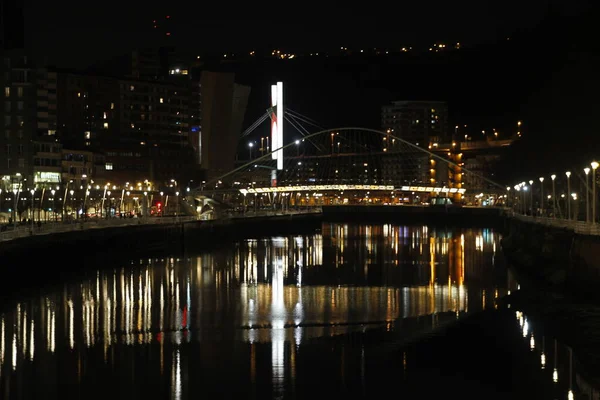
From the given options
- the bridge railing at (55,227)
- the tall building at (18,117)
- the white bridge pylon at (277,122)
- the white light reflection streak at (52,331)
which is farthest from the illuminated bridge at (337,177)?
the white light reflection streak at (52,331)

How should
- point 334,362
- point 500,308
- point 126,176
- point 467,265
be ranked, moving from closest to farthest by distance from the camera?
point 334,362 < point 500,308 < point 467,265 < point 126,176

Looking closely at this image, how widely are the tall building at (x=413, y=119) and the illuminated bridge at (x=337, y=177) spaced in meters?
16.8

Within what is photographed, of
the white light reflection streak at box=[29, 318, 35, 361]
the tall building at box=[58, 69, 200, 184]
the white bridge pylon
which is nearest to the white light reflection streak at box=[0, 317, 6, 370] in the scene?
the white light reflection streak at box=[29, 318, 35, 361]

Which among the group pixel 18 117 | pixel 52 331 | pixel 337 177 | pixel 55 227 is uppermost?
pixel 18 117

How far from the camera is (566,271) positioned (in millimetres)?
28672

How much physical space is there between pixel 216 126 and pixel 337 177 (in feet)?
49.9

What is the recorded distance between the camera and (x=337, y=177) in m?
106

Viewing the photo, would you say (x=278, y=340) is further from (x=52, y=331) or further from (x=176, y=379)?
(x=52, y=331)

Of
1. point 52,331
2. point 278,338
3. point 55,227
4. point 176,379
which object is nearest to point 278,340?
point 278,338

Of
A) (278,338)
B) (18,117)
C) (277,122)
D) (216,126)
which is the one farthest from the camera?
(216,126)

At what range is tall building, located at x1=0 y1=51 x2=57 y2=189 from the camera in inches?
2461

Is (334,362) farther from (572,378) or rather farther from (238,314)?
(238,314)

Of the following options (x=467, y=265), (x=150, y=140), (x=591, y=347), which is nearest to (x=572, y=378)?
(x=591, y=347)

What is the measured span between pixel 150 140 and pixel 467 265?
195 feet
